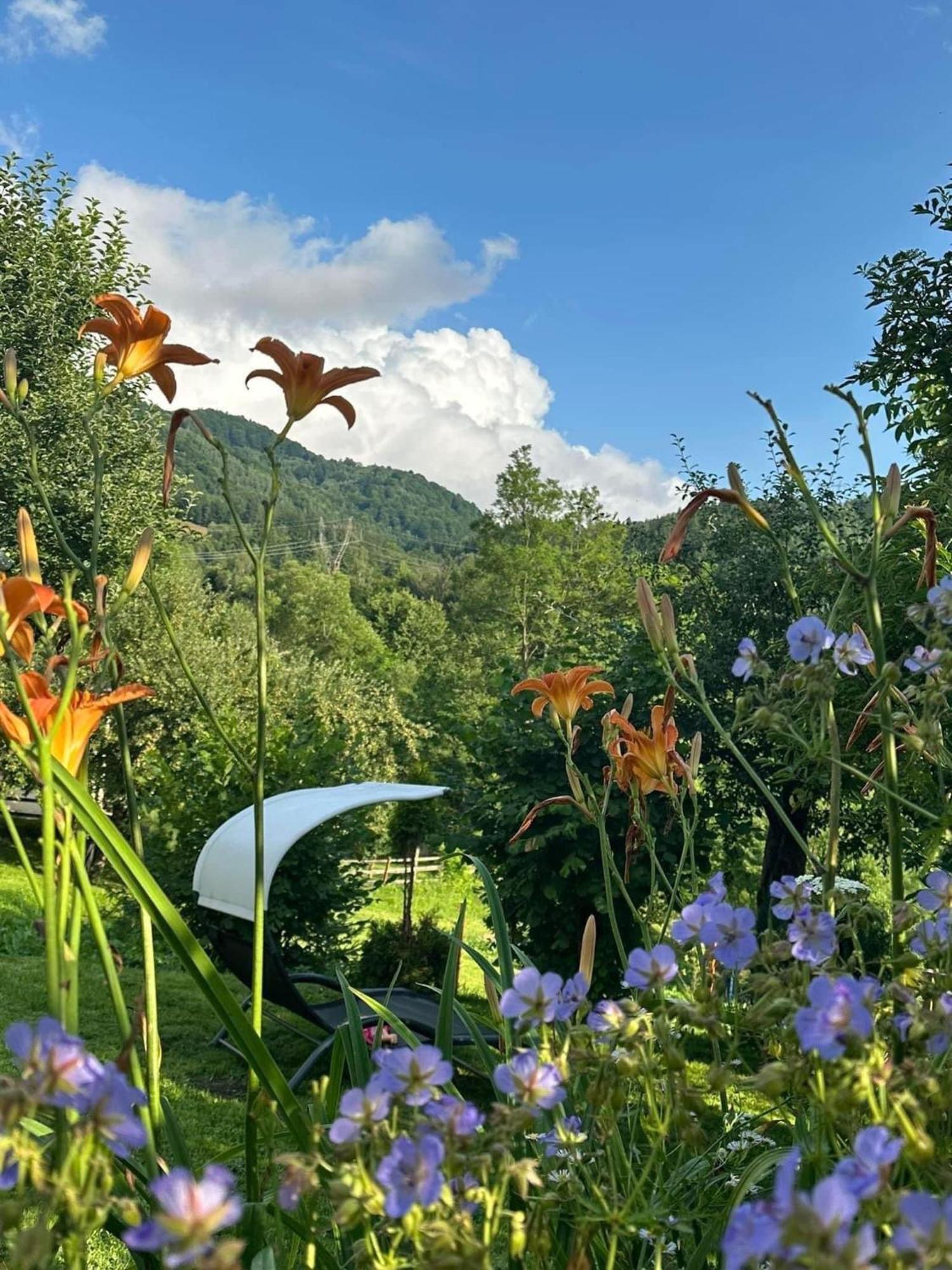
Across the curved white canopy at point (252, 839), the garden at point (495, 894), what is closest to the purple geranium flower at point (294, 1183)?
the garden at point (495, 894)

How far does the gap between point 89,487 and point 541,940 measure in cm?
717

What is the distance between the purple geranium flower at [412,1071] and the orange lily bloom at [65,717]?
340 mm

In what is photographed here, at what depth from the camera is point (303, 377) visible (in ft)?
3.42

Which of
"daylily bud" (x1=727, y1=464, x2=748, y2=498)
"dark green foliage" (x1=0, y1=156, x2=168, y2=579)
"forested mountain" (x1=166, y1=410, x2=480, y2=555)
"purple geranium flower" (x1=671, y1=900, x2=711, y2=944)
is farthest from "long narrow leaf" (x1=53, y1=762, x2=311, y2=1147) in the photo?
"forested mountain" (x1=166, y1=410, x2=480, y2=555)

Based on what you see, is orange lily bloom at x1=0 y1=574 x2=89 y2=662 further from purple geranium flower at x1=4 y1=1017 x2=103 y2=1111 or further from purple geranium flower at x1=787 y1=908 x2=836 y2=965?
purple geranium flower at x1=787 y1=908 x2=836 y2=965

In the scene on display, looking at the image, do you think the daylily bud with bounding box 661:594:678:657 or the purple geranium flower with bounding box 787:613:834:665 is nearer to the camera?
the purple geranium flower with bounding box 787:613:834:665

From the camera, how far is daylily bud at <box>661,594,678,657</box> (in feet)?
3.54

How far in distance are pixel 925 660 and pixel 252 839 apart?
4.48 metres

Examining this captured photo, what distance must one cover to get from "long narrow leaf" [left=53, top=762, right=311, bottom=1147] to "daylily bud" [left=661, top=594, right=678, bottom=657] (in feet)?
1.92

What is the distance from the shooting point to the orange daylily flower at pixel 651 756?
47.9 inches

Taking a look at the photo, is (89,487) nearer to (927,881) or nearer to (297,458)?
(927,881)

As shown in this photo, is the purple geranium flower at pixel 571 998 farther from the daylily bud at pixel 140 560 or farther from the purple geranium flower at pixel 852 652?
the daylily bud at pixel 140 560

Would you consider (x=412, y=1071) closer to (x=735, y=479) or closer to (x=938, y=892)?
(x=938, y=892)

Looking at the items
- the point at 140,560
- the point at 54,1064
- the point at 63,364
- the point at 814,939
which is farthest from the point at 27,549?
the point at 63,364
